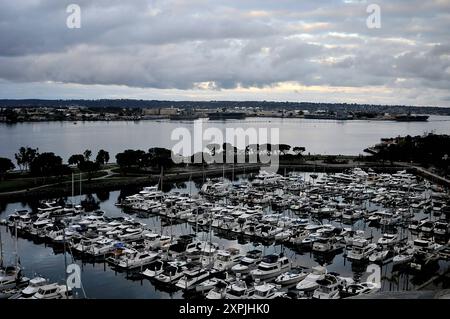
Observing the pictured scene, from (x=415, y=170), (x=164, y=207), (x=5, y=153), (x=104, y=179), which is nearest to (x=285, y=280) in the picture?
(x=164, y=207)

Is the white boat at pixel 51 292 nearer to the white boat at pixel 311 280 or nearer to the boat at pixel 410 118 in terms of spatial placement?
the white boat at pixel 311 280

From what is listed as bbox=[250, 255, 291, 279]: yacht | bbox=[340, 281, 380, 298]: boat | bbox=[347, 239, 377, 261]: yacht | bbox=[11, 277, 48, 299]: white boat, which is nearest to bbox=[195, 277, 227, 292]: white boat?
bbox=[250, 255, 291, 279]: yacht

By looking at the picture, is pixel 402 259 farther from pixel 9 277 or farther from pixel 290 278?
pixel 9 277

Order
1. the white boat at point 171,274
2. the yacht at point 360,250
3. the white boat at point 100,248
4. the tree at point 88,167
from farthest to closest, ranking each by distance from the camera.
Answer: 1. the tree at point 88,167
2. the white boat at point 100,248
3. the yacht at point 360,250
4. the white boat at point 171,274

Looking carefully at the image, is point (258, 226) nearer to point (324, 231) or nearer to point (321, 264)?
point (324, 231)

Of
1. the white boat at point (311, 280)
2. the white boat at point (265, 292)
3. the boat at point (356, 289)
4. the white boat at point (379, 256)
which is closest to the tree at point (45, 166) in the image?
the white boat at point (265, 292)

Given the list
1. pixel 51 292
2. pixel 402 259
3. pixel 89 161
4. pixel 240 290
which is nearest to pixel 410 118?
pixel 89 161
